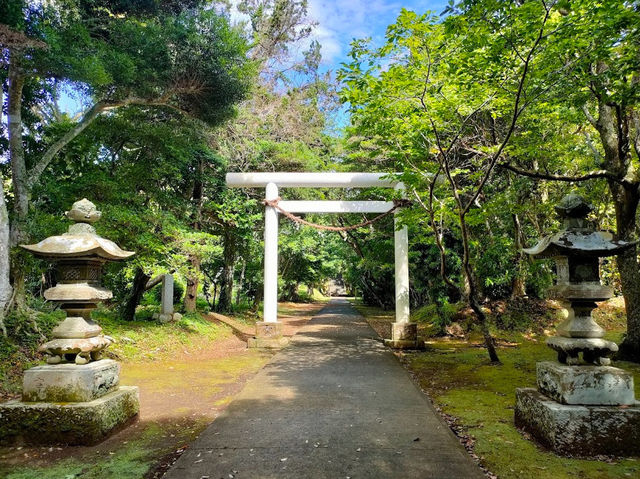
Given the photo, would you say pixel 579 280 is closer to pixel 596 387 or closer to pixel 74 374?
pixel 596 387

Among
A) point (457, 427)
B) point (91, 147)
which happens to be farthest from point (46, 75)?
point (457, 427)

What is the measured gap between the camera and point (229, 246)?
13.9 meters

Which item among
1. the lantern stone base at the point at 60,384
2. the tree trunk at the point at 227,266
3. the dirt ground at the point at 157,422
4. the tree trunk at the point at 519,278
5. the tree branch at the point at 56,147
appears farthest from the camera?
the tree trunk at the point at 227,266

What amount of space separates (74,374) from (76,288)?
0.86 metres

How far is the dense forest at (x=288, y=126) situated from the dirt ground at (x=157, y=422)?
213 cm

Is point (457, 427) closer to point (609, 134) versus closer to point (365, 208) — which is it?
point (609, 134)

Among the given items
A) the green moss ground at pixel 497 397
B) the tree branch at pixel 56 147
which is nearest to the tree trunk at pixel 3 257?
the tree branch at pixel 56 147

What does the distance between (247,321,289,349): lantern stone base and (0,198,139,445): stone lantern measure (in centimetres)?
514

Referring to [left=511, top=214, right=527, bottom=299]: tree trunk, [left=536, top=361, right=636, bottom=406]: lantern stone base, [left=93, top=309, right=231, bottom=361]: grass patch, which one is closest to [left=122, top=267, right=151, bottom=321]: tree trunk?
[left=93, top=309, right=231, bottom=361]: grass patch

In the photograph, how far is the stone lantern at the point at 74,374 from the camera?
3600 mm

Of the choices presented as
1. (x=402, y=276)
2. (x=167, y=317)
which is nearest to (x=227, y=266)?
(x=167, y=317)

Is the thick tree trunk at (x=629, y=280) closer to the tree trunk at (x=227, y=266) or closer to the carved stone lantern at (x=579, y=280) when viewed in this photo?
the carved stone lantern at (x=579, y=280)

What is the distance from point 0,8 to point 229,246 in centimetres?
915

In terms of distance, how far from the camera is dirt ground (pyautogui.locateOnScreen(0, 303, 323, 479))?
319 centimetres
